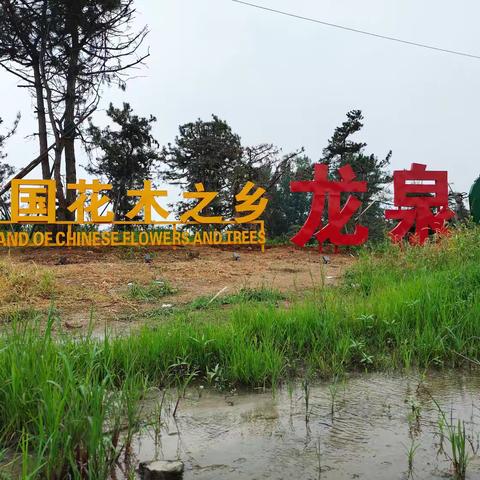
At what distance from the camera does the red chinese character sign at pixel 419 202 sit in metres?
9.89

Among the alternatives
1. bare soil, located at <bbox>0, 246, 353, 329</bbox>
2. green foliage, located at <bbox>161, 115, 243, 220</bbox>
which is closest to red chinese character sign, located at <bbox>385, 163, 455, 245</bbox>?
bare soil, located at <bbox>0, 246, 353, 329</bbox>

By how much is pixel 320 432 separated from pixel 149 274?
5.01 metres

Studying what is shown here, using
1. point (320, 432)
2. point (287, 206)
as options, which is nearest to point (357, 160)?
point (287, 206)

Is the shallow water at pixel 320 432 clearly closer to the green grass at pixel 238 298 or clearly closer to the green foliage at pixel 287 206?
the green grass at pixel 238 298

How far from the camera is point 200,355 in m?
3.00

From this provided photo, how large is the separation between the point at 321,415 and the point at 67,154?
9286 millimetres

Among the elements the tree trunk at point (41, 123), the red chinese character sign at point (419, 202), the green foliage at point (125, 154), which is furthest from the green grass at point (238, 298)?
the green foliage at point (125, 154)

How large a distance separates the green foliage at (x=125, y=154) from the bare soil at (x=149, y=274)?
17.5ft

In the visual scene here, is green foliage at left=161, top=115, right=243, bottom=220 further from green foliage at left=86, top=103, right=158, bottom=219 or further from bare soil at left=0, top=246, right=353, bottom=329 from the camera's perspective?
bare soil at left=0, top=246, right=353, bottom=329

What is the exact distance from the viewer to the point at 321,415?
2.29 metres

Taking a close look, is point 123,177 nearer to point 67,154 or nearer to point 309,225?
point 67,154

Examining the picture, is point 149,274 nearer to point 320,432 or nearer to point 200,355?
point 200,355

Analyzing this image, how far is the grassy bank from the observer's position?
1.72 meters

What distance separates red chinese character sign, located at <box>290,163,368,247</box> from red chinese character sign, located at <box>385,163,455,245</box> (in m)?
0.68
